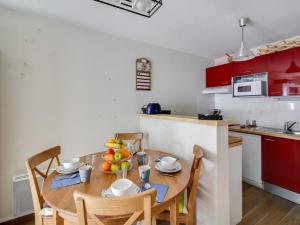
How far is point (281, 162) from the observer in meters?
2.18

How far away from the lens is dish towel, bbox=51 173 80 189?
1.09m

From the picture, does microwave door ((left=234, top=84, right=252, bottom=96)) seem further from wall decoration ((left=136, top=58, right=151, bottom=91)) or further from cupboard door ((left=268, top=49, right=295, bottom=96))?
wall decoration ((left=136, top=58, right=151, bottom=91))

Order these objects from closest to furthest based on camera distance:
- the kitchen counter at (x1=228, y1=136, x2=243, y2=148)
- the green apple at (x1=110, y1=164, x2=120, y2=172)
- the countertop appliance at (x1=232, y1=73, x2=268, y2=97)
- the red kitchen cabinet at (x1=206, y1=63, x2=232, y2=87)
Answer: the green apple at (x1=110, y1=164, x2=120, y2=172) < the kitchen counter at (x1=228, y1=136, x2=243, y2=148) < the countertop appliance at (x1=232, y1=73, x2=268, y2=97) < the red kitchen cabinet at (x1=206, y1=63, x2=232, y2=87)

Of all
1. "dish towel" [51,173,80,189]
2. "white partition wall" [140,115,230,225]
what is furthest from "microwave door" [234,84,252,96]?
"dish towel" [51,173,80,189]

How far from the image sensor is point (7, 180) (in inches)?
68.3

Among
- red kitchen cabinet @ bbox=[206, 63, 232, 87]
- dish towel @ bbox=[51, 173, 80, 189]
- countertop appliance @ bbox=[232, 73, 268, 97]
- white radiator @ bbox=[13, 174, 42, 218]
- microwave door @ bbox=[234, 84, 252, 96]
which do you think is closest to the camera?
dish towel @ bbox=[51, 173, 80, 189]

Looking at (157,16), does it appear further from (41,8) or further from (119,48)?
(41,8)

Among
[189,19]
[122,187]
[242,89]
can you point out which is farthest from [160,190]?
[242,89]

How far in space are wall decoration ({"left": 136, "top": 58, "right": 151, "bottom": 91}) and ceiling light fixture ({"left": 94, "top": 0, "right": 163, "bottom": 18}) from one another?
84 centimetres

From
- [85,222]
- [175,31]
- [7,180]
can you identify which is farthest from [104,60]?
[85,222]

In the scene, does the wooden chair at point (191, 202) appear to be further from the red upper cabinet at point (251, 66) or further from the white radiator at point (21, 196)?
the red upper cabinet at point (251, 66)

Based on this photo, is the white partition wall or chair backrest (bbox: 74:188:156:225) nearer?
chair backrest (bbox: 74:188:156:225)

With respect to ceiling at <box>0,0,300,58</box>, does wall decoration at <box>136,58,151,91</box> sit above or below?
below

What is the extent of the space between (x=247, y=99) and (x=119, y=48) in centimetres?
234
